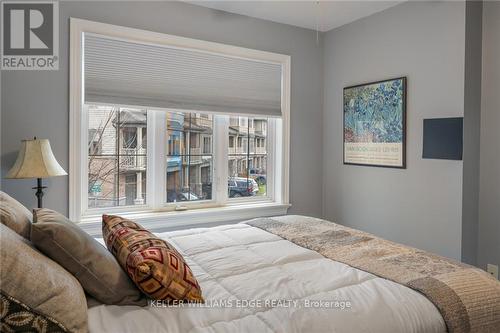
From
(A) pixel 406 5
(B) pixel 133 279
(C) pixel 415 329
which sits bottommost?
(C) pixel 415 329

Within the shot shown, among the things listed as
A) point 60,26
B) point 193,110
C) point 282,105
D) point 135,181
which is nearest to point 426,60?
point 282,105

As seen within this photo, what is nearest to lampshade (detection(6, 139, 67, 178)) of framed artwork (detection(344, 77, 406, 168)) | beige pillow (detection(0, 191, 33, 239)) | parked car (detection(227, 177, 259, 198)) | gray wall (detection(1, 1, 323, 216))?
gray wall (detection(1, 1, 323, 216))

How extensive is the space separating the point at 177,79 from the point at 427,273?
8.10 ft

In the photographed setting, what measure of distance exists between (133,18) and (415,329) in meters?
2.91

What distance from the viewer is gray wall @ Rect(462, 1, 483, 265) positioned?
110 inches

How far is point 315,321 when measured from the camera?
1220 millimetres

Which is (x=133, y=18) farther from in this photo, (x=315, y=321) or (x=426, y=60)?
(x=315, y=321)

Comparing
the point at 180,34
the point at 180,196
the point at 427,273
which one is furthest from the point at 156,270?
the point at 180,34

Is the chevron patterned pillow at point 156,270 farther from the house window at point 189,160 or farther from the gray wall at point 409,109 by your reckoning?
the gray wall at point 409,109

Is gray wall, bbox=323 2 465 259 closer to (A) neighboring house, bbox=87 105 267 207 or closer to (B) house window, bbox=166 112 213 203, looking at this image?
(A) neighboring house, bbox=87 105 267 207

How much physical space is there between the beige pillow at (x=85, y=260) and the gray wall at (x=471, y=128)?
8.42 ft

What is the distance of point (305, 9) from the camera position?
3.38 m

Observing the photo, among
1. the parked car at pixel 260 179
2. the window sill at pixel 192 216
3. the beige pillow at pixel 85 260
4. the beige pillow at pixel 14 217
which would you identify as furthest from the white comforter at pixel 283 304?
the parked car at pixel 260 179

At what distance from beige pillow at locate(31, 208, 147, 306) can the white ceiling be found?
8.43ft
